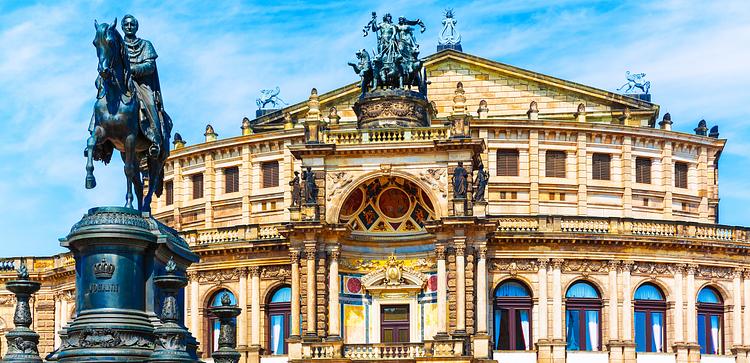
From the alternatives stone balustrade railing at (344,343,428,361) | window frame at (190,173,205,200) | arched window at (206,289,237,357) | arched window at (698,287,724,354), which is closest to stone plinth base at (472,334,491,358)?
stone balustrade railing at (344,343,428,361)

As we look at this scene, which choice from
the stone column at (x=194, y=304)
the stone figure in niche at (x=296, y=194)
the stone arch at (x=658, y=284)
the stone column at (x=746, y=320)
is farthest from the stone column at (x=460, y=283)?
the stone column at (x=746, y=320)

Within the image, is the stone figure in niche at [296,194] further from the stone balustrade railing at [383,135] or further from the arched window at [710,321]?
the arched window at [710,321]

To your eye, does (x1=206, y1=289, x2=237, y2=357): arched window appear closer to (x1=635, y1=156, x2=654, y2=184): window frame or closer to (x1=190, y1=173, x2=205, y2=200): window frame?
(x1=190, y1=173, x2=205, y2=200): window frame

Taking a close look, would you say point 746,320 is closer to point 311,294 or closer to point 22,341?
point 311,294

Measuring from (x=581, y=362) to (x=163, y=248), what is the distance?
185 ft

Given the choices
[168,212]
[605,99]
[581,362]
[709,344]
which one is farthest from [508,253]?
[168,212]

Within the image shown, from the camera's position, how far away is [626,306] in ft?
251

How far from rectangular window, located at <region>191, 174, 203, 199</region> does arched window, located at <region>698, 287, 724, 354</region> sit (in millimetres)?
31901

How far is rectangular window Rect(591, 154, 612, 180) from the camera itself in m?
85.4

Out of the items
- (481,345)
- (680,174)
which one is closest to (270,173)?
(481,345)

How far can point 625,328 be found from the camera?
250ft

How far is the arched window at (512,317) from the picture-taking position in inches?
2977

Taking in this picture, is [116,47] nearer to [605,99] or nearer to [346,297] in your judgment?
[346,297]

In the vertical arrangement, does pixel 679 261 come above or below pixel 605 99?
below
